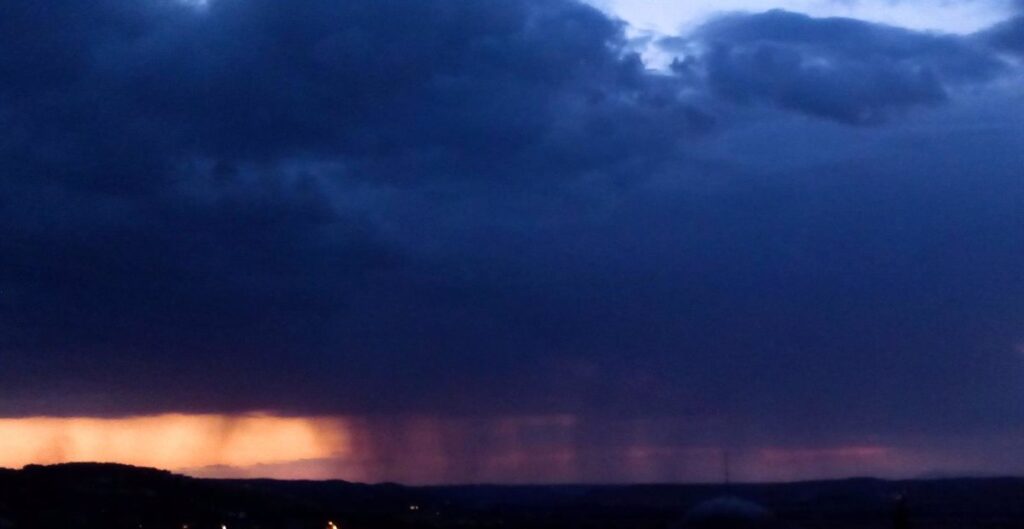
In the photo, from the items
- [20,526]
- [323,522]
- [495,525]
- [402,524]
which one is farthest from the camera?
[495,525]

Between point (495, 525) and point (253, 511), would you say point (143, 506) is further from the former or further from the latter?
point (495, 525)

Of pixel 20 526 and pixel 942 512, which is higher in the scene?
pixel 942 512

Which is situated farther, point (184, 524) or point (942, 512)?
point (942, 512)

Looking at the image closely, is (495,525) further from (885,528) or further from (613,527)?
(885,528)

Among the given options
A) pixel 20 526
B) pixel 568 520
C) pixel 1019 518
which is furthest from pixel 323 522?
pixel 1019 518

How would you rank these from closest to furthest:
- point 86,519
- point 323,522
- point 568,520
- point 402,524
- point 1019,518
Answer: point 86,519 < point 323,522 < point 402,524 < point 1019,518 < point 568,520

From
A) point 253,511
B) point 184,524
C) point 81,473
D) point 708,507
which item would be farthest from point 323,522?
point 708,507
